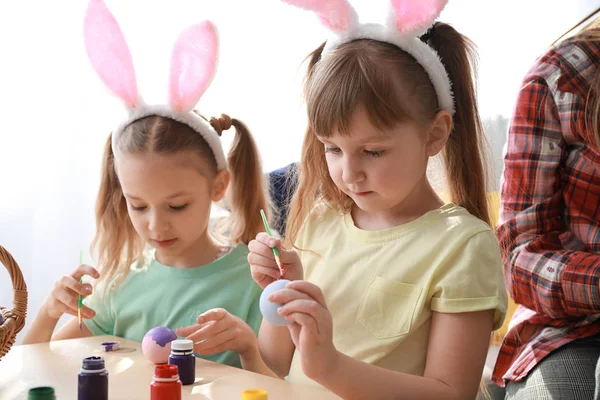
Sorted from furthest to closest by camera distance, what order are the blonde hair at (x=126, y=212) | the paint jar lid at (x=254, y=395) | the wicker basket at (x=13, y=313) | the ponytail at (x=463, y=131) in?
the blonde hair at (x=126, y=212)
the ponytail at (x=463, y=131)
the wicker basket at (x=13, y=313)
the paint jar lid at (x=254, y=395)

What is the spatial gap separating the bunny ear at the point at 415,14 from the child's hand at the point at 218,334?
2.07 feet

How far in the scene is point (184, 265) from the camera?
1.76 meters

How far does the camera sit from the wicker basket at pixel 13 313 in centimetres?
122

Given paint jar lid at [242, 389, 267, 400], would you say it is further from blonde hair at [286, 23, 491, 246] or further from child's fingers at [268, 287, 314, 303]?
blonde hair at [286, 23, 491, 246]

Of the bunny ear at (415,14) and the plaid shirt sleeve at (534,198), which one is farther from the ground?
the bunny ear at (415,14)

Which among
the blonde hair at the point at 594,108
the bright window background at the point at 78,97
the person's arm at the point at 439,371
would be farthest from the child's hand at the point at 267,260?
the bright window background at the point at 78,97

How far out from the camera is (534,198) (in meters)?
1.60

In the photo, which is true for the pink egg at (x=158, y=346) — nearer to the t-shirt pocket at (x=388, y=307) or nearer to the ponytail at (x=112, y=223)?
the t-shirt pocket at (x=388, y=307)

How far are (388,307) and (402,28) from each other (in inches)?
19.2

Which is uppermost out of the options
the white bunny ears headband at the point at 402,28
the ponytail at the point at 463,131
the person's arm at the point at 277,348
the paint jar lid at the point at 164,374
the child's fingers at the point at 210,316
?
the white bunny ears headband at the point at 402,28

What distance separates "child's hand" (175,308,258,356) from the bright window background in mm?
1252

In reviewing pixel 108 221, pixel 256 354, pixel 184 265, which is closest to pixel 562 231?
pixel 256 354

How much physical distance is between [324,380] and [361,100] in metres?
0.45

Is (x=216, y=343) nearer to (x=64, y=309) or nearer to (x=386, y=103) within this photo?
(x=64, y=309)
